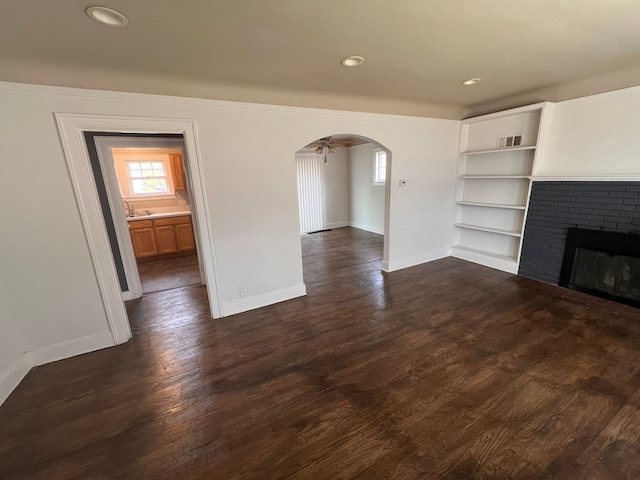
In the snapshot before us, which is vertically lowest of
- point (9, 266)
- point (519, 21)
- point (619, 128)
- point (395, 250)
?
point (395, 250)

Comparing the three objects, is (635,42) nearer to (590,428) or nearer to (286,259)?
(590,428)

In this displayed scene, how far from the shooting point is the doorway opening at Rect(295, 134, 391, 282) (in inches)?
278

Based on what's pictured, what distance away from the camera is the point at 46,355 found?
2.39m

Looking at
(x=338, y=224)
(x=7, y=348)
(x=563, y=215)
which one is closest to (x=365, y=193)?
(x=338, y=224)

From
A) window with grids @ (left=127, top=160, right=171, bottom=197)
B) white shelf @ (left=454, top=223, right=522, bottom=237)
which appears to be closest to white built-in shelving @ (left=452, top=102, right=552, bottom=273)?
white shelf @ (left=454, top=223, right=522, bottom=237)

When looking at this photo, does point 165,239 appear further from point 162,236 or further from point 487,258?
point 487,258

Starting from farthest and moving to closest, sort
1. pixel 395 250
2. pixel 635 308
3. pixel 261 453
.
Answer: pixel 395 250 < pixel 635 308 < pixel 261 453

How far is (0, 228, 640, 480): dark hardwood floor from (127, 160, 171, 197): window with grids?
3777mm

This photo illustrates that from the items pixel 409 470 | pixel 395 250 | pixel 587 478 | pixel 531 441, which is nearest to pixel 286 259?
pixel 395 250

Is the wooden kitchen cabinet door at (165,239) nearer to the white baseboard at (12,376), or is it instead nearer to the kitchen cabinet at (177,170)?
the kitchen cabinet at (177,170)

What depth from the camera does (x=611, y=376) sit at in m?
2.00

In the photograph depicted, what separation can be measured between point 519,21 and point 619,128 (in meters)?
2.43

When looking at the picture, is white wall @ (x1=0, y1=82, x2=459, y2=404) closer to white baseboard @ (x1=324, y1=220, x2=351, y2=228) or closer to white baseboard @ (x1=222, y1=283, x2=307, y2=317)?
white baseboard @ (x1=222, y1=283, x2=307, y2=317)

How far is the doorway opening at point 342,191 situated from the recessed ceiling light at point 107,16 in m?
5.20
